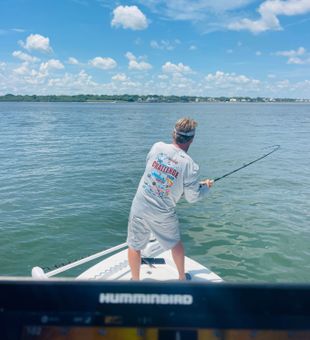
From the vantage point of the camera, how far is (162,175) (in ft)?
13.5

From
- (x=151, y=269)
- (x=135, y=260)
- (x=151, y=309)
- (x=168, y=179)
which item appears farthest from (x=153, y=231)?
(x=151, y=309)

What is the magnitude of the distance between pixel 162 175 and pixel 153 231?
71cm

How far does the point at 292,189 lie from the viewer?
1432 centimetres

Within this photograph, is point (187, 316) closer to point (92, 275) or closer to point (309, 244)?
point (92, 275)

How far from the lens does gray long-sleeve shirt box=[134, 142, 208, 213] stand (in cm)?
409

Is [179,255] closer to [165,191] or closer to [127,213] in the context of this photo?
[165,191]

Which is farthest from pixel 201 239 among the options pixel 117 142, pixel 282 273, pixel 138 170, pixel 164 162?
pixel 117 142

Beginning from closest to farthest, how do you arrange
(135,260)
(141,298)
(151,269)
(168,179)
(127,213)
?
(141,298) < (168,179) < (135,260) < (151,269) < (127,213)

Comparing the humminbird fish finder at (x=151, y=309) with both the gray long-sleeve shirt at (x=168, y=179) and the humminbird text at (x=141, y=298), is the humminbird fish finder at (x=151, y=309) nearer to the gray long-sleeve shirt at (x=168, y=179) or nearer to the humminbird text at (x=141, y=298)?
the humminbird text at (x=141, y=298)

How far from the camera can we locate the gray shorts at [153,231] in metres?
4.31

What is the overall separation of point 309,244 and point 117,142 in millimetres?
22257

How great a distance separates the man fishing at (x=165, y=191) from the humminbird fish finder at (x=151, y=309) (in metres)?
2.82

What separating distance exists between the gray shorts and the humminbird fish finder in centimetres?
298

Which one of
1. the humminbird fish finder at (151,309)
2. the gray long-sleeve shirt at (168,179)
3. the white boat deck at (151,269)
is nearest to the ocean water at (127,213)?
the white boat deck at (151,269)
